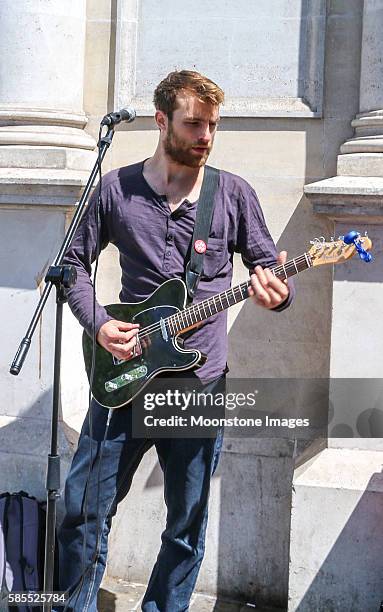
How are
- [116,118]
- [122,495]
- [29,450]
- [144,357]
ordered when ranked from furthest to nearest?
1. [29,450]
2. [122,495]
3. [144,357]
4. [116,118]

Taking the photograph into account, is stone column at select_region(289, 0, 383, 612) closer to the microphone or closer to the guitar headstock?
the guitar headstock

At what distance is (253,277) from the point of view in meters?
3.24

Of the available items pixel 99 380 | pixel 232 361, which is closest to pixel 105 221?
pixel 99 380

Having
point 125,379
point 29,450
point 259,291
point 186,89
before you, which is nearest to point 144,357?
point 125,379

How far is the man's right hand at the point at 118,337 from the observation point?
338cm

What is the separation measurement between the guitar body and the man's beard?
44 centimetres

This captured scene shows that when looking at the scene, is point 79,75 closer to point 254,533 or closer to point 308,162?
point 308,162

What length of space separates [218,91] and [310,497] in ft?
5.54

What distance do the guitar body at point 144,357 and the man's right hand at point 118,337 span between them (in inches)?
2.4

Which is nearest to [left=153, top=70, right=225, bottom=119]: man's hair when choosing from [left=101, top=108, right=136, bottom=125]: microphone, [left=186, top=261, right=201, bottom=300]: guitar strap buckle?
[left=101, top=108, right=136, bottom=125]: microphone

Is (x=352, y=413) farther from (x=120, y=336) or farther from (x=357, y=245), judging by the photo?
(x=120, y=336)

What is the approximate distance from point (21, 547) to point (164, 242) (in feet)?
5.07

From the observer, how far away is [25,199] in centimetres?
436

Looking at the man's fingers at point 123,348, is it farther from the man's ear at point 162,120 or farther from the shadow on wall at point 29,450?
the shadow on wall at point 29,450
